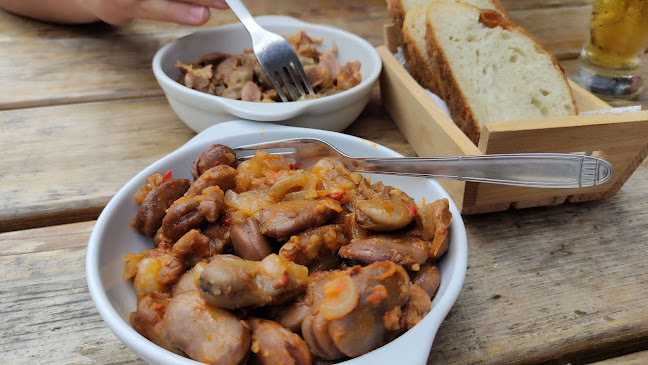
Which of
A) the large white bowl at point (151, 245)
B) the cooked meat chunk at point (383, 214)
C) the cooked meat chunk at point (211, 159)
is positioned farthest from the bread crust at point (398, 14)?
the cooked meat chunk at point (383, 214)

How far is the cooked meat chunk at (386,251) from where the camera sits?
1004 mm

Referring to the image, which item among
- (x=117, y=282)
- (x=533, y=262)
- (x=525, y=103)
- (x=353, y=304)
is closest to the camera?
(x=353, y=304)

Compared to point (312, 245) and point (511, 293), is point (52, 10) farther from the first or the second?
point (511, 293)

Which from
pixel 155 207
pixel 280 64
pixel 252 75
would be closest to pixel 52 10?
pixel 252 75

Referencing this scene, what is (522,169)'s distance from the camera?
3.70 ft

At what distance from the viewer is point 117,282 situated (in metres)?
1.06

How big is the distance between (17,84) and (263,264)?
187cm

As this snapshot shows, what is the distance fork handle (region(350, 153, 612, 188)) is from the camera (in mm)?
1092

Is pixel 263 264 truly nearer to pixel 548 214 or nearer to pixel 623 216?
pixel 548 214

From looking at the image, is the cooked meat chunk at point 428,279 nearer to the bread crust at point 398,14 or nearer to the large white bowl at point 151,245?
the large white bowl at point 151,245

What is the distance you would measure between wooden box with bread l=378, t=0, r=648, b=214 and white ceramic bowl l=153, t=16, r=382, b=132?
15 cm

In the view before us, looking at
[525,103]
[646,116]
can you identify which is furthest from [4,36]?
[646,116]

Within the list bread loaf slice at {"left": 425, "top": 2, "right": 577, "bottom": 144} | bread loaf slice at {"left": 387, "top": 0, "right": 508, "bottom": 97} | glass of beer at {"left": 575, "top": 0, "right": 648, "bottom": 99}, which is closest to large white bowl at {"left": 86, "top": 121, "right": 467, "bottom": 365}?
bread loaf slice at {"left": 425, "top": 2, "right": 577, "bottom": 144}

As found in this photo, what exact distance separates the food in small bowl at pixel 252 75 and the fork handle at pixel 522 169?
2.35 ft
